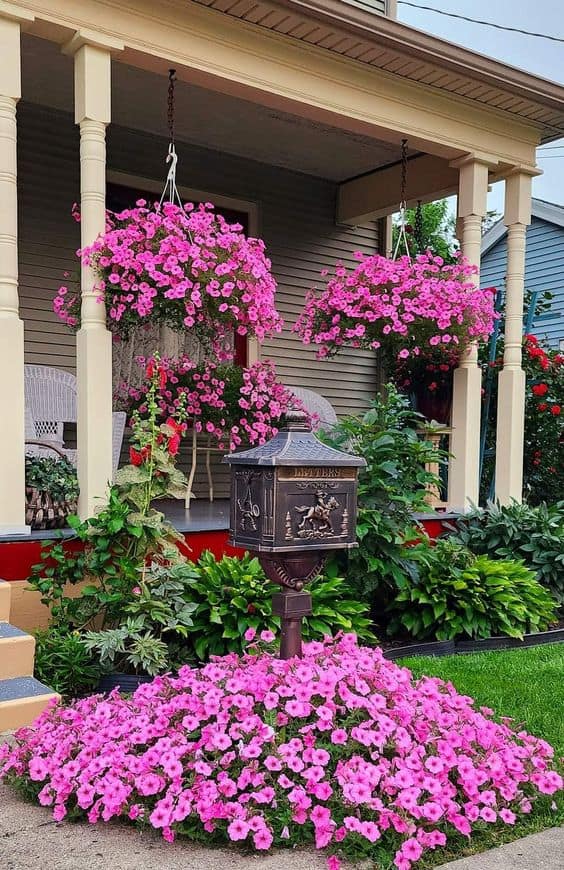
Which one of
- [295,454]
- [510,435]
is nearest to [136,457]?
[295,454]

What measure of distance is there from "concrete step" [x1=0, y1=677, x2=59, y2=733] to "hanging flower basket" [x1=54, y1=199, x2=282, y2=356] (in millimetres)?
1962

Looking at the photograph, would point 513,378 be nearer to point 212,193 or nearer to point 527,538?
point 527,538

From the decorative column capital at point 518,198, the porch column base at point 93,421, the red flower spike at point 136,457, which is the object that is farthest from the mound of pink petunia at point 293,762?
the decorative column capital at point 518,198

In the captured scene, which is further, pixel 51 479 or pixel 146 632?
pixel 51 479

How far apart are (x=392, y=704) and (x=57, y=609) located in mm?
1796

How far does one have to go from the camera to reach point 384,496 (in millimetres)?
4223

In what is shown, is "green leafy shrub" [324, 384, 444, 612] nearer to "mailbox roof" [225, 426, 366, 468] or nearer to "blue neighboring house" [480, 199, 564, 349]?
"mailbox roof" [225, 426, 366, 468]

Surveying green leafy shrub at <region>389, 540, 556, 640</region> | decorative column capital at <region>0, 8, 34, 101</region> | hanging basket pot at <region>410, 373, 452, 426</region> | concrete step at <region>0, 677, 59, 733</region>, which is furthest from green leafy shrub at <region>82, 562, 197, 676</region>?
hanging basket pot at <region>410, 373, 452, 426</region>

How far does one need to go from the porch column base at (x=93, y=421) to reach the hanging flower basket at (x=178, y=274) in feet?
0.64

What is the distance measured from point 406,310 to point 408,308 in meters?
0.02

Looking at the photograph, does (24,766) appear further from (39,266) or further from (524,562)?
(39,266)

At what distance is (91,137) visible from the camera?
416 cm

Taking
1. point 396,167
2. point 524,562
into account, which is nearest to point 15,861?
point 524,562

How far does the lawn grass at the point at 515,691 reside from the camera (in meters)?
2.20
